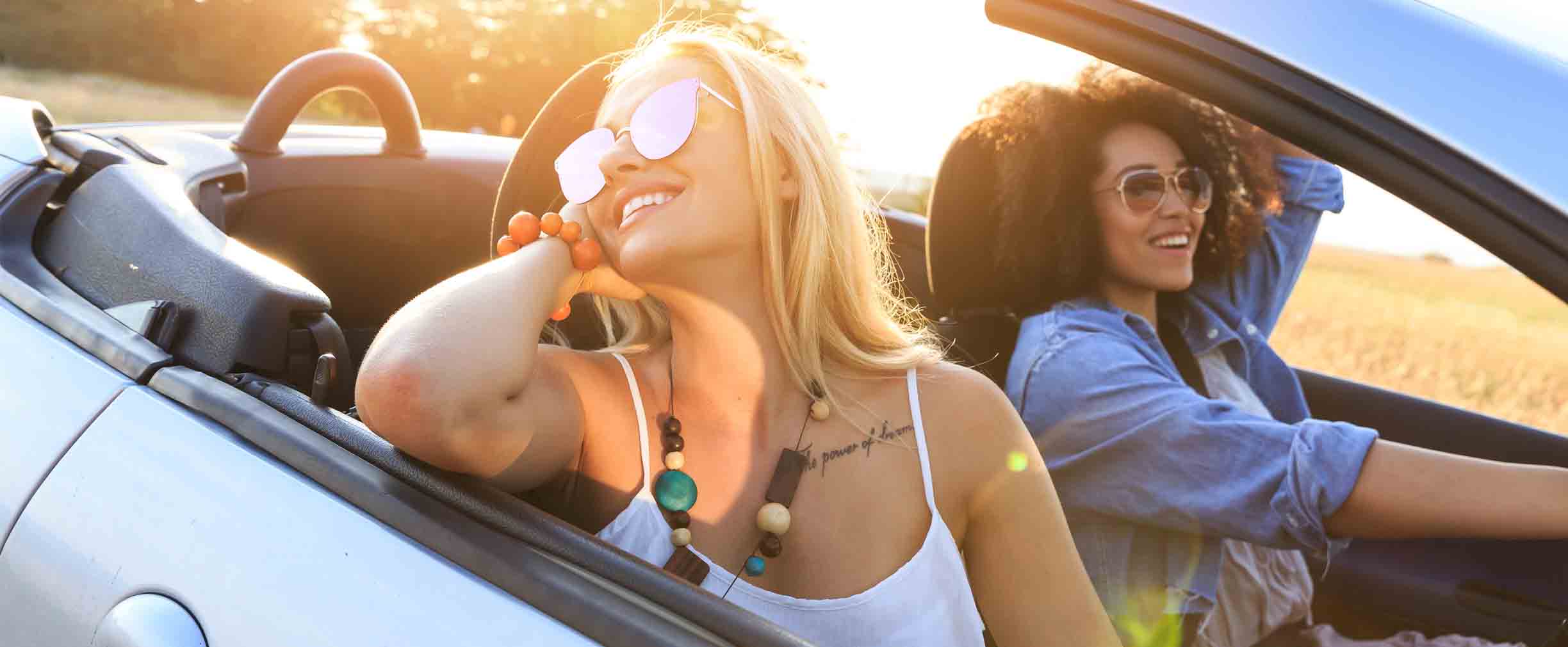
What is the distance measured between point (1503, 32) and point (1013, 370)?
121 centimetres

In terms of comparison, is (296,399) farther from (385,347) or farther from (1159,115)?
(1159,115)

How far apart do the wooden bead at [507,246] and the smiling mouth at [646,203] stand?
176 mm

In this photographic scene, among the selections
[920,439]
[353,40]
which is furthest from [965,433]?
[353,40]

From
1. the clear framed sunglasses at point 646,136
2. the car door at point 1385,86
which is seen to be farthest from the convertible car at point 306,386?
the clear framed sunglasses at point 646,136

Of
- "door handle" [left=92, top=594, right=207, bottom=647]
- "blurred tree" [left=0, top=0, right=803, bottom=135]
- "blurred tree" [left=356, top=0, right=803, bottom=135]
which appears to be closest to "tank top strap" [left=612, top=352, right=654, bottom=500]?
"door handle" [left=92, top=594, right=207, bottom=647]

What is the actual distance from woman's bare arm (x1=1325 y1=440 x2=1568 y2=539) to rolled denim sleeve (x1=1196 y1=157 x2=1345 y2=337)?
0.90 metres

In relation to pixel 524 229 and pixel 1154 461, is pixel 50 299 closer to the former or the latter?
pixel 524 229

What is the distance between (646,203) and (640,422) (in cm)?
29

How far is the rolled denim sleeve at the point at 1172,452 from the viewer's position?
5.62 ft

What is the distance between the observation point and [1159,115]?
2.21 meters

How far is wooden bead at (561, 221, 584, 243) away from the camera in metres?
1.57

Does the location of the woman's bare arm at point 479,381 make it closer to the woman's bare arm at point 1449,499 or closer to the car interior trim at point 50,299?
the car interior trim at point 50,299

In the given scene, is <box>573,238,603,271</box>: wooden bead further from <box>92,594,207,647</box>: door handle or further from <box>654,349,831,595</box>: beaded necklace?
<box>92,594,207,647</box>: door handle

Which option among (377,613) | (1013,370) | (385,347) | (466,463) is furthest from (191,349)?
(1013,370)
